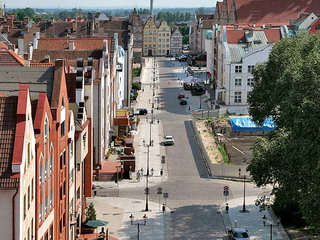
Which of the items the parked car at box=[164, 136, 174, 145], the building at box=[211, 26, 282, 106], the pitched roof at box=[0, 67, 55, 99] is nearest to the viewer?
the pitched roof at box=[0, 67, 55, 99]

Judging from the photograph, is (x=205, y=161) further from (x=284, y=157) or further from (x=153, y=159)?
(x=284, y=157)

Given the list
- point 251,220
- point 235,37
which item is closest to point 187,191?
point 251,220

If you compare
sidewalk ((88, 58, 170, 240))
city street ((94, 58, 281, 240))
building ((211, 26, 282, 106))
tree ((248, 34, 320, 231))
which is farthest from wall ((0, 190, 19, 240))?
building ((211, 26, 282, 106))

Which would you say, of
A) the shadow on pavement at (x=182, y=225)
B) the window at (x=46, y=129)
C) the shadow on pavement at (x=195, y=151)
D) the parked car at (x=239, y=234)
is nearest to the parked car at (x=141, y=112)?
the shadow on pavement at (x=195, y=151)

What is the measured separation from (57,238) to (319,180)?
13910 mm

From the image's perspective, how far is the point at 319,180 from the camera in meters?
37.1

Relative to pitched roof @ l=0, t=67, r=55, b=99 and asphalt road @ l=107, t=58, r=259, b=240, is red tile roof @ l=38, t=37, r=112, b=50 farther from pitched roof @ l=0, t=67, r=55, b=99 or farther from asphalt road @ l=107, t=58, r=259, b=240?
pitched roof @ l=0, t=67, r=55, b=99

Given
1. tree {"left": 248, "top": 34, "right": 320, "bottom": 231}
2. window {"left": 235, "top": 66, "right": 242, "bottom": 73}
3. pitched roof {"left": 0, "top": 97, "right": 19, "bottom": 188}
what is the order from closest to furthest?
pitched roof {"left": 0, "top": 97, "right": 19, "bottom": 188} → tree {"left": 248, "top": 34, "right": 320, "bottom": 231} → window {"left": 235, "top": 66, "right": 242, "bottom": 73}

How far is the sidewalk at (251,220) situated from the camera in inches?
1902

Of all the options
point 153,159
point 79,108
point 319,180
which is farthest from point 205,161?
point 319,180

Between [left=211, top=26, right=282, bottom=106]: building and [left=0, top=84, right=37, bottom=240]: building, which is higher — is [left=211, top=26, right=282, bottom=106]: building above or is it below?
above

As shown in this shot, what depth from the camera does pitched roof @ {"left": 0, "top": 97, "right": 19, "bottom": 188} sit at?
28.2 metres

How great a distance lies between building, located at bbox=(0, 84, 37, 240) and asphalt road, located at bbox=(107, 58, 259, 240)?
19.6 meters

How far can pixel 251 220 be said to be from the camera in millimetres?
51438
